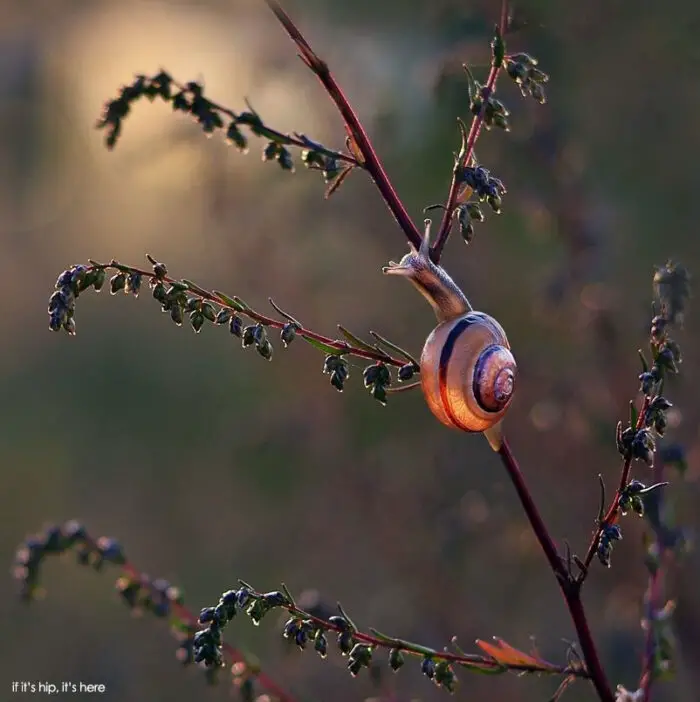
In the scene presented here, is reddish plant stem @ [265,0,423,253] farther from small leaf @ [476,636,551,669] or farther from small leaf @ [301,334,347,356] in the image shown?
small leaf @ [476,636,551,669]

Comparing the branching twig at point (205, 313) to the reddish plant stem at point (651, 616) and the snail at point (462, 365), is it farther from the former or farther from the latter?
the reddish plant stem at point (651, 616)

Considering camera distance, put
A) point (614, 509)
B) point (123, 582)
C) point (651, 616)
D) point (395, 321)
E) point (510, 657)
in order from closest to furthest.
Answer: point (614, 509) < point (510, 657) < point (651, 616) < point (123, 582) < point (395, 321)

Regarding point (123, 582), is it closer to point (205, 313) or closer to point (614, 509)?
point (205, 313)

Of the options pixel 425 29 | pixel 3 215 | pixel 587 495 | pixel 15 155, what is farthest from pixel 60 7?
pixel 587 495

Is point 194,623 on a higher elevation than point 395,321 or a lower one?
lower

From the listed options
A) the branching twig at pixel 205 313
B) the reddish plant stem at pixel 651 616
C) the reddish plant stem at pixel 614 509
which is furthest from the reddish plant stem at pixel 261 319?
the reddish plant stem at pixel 651 616

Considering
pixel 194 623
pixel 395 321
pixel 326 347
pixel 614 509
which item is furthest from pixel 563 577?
pixel 395 321

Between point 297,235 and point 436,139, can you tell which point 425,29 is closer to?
point 436,139
